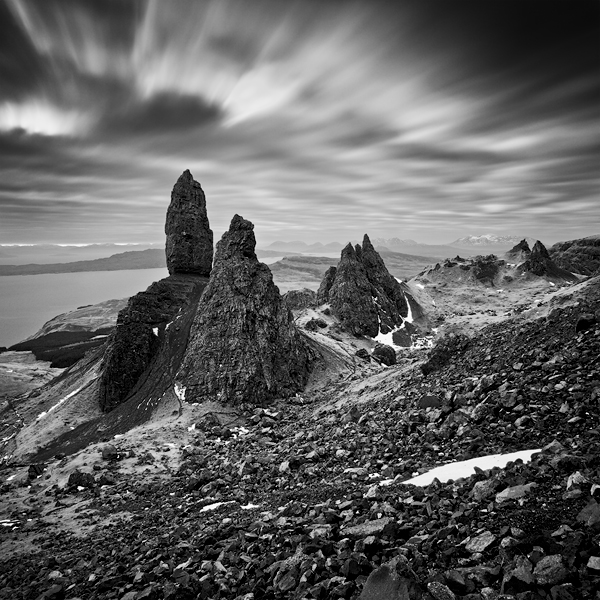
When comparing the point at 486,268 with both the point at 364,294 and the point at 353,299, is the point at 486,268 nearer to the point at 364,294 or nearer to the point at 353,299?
the point at 364,294

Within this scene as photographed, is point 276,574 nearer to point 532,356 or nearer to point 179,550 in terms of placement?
point 179,550

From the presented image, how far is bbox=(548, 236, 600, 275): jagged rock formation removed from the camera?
155 m

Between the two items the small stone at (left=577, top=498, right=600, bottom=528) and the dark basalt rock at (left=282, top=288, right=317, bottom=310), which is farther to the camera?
the dark basalt rock at (left=282, top=288, right=317, bottom=310)

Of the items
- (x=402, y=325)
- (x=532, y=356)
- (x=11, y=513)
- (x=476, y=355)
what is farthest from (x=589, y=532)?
(x=402, y=325)

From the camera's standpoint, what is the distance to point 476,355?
72.9 feet

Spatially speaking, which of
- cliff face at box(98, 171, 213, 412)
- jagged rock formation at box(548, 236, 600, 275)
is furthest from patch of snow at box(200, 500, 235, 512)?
jagged rock formation at box(548, 236, 600, 275)

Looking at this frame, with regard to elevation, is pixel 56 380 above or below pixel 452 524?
below

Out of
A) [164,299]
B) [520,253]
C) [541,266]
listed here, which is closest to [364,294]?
[164,299]

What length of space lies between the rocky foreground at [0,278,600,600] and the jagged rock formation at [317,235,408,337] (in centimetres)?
5325

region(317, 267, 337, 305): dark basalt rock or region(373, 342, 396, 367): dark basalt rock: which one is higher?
region(317, 267, 337, 305): dark basalt rock

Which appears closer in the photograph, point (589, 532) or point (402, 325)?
point (589, 532)

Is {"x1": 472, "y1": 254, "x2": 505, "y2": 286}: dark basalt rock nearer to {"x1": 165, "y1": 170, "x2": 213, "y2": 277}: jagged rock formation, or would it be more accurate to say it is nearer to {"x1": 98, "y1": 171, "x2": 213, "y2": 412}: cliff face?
{"x1": 98, "y1": 171, "x2": 213, "y2": 412}: cliff face

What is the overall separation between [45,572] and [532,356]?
75.3 feet

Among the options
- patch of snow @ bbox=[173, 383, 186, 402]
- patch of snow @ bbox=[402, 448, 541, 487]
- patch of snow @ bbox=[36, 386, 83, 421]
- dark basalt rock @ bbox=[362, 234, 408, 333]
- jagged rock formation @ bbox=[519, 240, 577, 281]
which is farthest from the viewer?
jagged rock formation @ bbox=[519, 240, 577, 281]
